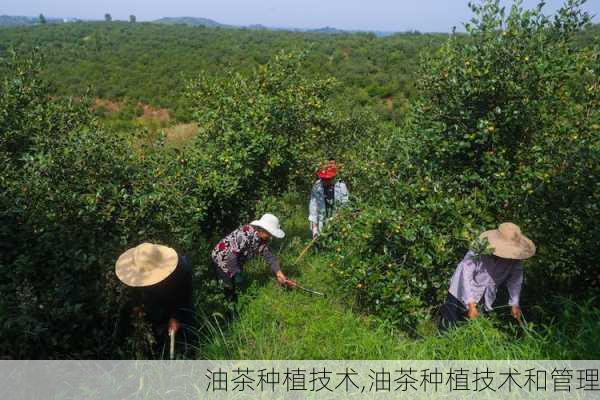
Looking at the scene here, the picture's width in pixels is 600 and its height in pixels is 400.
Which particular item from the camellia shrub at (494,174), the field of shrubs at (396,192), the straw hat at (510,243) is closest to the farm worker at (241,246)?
the field of shrubs at (396,192)

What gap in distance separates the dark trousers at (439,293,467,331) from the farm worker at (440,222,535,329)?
0.01 m

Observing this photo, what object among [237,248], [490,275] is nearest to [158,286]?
[237,248]

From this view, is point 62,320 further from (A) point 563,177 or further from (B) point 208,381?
(A) point 563,177

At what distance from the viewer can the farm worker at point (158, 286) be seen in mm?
3215

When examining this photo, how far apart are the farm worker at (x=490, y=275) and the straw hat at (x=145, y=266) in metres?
2.16

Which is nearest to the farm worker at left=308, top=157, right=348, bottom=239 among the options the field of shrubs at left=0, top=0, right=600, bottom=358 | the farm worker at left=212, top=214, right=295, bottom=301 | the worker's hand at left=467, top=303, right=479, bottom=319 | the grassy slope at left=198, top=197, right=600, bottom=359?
the field of shrubs at left=0, top=0, right=600, bottom=358

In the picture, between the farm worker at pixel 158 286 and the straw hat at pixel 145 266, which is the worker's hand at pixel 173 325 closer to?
the farm worker at pixel 158 286

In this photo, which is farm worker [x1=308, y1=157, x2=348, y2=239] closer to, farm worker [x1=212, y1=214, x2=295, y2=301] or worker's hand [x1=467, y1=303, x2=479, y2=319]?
farm worker [x1=212, y1=214, x2=295, y2=301]

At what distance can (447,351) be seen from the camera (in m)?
3.30

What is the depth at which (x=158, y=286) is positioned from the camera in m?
3.28

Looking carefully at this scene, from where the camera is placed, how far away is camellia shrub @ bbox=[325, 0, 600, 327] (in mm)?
3914

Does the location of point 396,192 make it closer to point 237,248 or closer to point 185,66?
point 237,248

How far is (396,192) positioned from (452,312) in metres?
1.23

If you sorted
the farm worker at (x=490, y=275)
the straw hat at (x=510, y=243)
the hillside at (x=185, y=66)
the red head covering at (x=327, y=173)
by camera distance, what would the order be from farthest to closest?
1. the hillside at (x=185, y=66)
2. the red head covering at (x=327, y=173)
3. the farm worker at (x=490, y=275)
4. the straw hat at (x=510, y=243)
